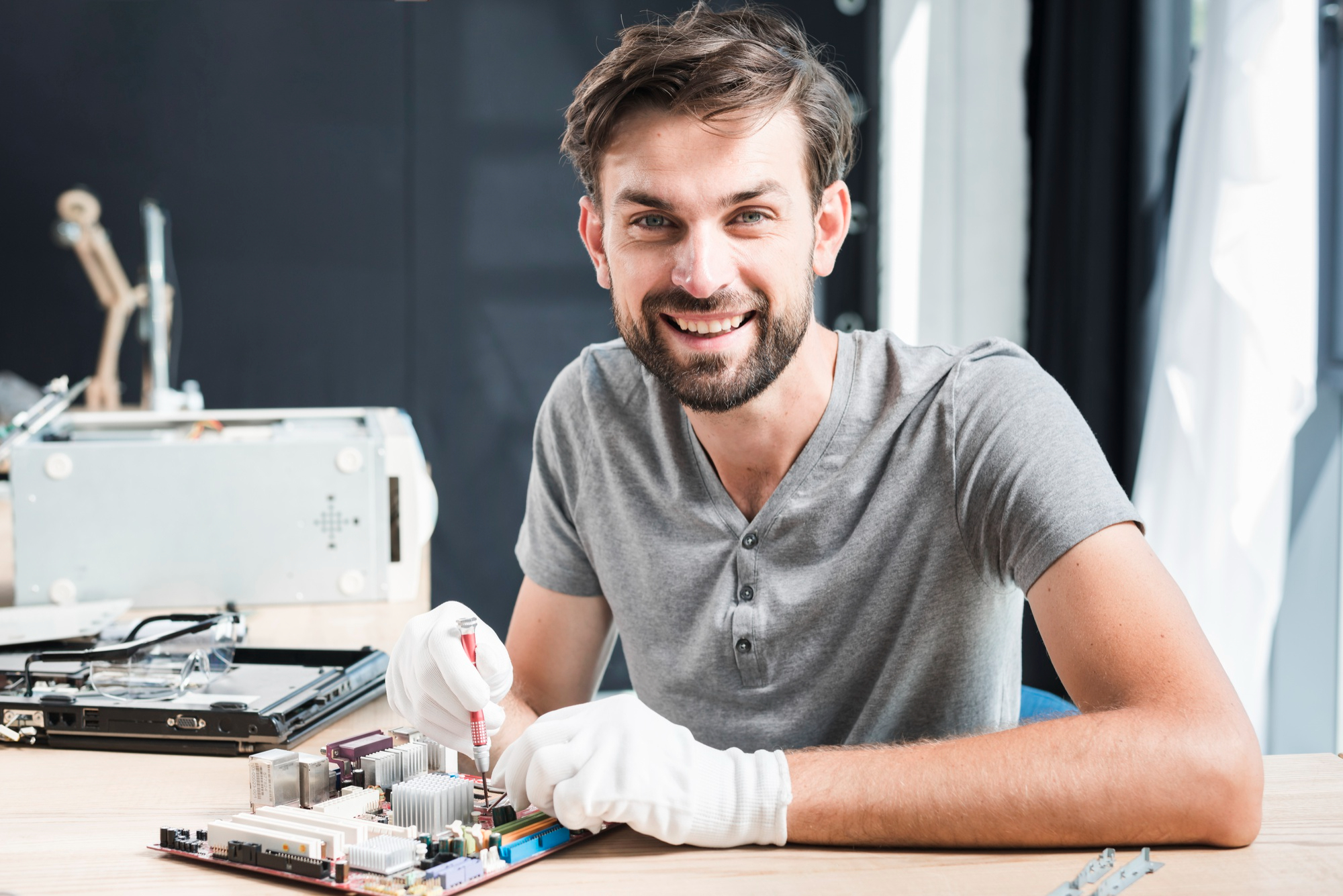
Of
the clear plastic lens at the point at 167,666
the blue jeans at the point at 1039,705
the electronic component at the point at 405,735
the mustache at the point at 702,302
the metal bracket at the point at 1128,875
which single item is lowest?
the blue jeans at the point at 1039,705

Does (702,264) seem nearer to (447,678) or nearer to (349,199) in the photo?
(447,678)

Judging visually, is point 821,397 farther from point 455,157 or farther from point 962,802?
point 455,157

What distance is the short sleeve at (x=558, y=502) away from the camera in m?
1.33

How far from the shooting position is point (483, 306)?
3.22 m

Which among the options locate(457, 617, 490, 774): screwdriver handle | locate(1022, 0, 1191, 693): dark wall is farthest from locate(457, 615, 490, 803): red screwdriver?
locate(1022, 0, 1191, 693): dark wall

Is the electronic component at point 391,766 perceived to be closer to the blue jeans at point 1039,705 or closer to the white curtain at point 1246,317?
the blue jeans at point 1039,705

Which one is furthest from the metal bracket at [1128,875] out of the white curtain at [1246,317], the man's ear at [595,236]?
the white curtain at [1246,317]

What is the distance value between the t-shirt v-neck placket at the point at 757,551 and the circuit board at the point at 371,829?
0.37m

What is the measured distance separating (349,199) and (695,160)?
2.30m

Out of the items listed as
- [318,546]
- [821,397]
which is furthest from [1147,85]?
[318,546]

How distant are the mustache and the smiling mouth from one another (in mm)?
10

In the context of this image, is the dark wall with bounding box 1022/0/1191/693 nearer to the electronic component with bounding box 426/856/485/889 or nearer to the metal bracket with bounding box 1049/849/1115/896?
the metal bracket with bounding box 1049/849/1115/896

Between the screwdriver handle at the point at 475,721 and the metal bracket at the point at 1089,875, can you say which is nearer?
the metal bracket at the point at 1089,875

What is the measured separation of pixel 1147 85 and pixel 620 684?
2212mm
